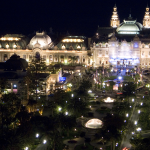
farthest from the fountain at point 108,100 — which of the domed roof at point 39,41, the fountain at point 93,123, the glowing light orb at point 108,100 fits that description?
the domed roof at point 39,41

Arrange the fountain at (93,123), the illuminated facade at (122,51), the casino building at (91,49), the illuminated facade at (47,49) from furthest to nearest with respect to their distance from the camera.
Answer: the illuminated facade at (47,49)
the casino building at (91,49)
the illuminated facade at (122,51)
the fountain at (93,123)

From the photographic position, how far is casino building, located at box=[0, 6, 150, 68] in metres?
120

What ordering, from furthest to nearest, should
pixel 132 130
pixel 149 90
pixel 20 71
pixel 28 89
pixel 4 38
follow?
pixel 4 38
pixel 20 71
pixel 149 90
pixel 28 89
pixel 132 130

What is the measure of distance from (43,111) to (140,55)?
6463 centimetres

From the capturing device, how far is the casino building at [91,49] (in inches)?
4719

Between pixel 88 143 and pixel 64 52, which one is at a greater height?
pixel 64 52

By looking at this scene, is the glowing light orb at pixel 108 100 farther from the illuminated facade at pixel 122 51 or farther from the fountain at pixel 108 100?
the illuminated facade at pixel 122 51

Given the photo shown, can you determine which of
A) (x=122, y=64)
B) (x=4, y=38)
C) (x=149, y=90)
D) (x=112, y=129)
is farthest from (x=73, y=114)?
(x=4, y=38)

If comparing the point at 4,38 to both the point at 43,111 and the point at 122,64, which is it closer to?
the point at 122,64

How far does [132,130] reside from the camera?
165ft

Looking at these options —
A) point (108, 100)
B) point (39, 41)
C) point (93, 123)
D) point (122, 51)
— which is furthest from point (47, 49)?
point (93, 123)

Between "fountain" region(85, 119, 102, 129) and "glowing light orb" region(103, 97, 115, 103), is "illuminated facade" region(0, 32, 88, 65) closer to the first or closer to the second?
"glowing light orb" region(103, 97, 115, 103)

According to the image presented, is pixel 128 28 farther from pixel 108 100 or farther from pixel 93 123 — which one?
pixel 93 123

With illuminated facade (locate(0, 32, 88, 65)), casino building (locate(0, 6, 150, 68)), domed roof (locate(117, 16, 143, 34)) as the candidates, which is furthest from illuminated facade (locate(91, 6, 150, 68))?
domed roof (locate(117, 16, 143, 34))
